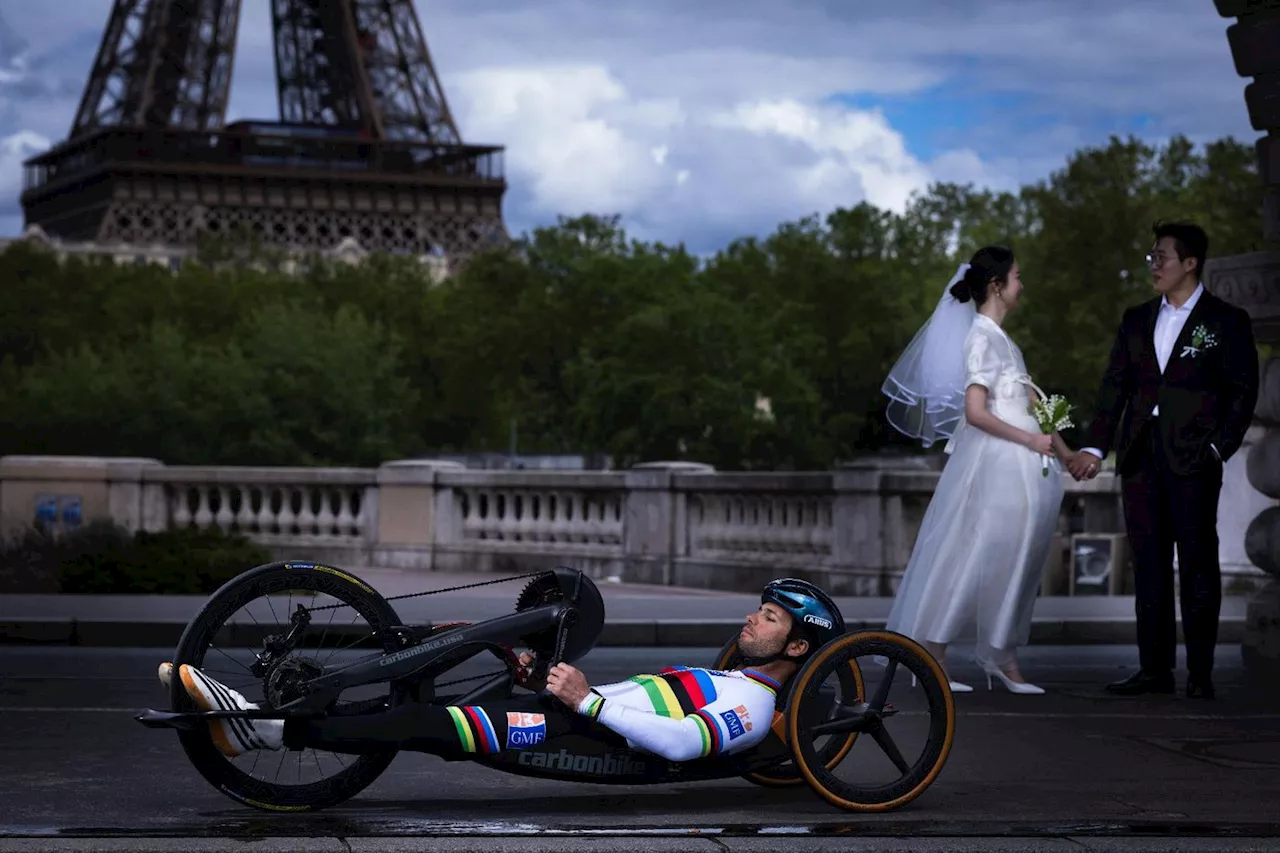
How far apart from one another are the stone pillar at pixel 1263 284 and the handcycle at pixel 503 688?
4.98 meters

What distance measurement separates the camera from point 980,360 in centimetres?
1061

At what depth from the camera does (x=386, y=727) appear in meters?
6.46

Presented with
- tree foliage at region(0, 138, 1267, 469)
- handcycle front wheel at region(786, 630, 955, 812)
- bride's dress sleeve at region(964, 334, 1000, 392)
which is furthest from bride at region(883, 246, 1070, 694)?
tree foliage at region(0, 138, 1267, 469)

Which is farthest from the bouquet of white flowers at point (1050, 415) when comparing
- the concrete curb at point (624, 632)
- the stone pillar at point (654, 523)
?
the stone pillar at point (654, 523)

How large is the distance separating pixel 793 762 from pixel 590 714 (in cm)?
75

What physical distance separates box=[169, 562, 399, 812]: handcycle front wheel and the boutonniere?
5033 mm

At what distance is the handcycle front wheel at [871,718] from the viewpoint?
688 centimetres

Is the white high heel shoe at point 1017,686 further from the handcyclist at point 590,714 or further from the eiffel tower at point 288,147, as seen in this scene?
the eiffel tower at point 288,147

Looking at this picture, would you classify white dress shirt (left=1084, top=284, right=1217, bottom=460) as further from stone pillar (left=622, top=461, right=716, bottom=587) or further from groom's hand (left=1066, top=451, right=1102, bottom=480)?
stone pillar (left=622, top=461, right=716, bottom=587)

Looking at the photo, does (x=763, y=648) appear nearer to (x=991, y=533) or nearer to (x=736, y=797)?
(x=736, y=797)

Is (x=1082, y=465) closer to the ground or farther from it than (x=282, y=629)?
farther from it

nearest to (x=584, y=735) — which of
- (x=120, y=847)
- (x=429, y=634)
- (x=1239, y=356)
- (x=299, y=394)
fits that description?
(x=429, y=634)

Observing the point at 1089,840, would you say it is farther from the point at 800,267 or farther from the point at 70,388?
the point at 800,267

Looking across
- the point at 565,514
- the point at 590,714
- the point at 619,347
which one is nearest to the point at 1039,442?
the point at 590,714
